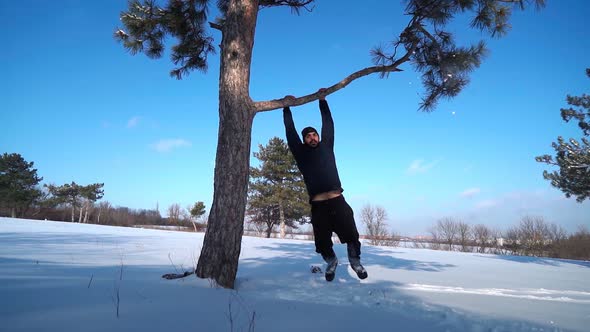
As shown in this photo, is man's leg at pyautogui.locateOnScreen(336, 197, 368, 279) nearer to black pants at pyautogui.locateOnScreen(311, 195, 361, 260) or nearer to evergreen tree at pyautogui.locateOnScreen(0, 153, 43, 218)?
black pants at pyautogui.locateOnScreen(311, 195, 361, 260)

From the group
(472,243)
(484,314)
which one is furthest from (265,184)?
(484,314)

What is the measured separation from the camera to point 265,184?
24109 mm

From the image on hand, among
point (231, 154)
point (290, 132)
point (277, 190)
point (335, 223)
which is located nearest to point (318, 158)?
point (290, 132)

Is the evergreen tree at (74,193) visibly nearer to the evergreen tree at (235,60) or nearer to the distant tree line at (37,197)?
the distant tree line at (37,197)

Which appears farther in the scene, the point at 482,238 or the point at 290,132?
the point at 482,238

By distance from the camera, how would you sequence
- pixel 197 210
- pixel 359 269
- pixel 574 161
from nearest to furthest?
pixel 359 269
pixel 574 161
pixel 197 210

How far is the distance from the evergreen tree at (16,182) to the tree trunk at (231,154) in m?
35.2

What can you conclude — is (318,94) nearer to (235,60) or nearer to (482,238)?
(235,60)

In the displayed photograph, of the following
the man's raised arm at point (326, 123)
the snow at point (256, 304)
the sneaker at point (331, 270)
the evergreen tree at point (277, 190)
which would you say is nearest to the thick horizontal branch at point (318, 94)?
the man's raised arm at point (326, 123)

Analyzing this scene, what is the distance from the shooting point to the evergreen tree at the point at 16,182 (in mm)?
27028

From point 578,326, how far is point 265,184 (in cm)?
2232

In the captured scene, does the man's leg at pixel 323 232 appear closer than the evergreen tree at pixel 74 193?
Yes

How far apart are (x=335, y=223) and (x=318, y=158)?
75 centimetres

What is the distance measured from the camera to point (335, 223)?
123 inches
